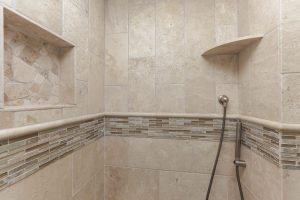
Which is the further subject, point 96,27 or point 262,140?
point 96,27

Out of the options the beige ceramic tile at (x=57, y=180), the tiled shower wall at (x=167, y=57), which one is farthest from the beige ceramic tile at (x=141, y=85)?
Answer: the beige ceramic tile at (x=57, y=180)

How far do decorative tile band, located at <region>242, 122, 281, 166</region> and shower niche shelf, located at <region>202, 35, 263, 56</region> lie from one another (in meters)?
0.51

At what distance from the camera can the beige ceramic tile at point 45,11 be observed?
0.76m

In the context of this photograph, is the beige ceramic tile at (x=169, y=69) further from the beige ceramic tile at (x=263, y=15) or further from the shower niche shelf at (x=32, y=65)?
the shower niche shelf at (x=32, y=65)

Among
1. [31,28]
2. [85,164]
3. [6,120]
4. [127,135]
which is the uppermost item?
[31,28]

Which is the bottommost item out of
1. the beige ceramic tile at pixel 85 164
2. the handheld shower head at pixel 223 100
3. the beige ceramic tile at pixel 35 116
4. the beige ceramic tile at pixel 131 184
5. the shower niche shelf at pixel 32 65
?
the beige ceramic tile at pixel 131 184

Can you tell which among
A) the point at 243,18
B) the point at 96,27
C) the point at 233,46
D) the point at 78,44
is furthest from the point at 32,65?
the point at 243,18

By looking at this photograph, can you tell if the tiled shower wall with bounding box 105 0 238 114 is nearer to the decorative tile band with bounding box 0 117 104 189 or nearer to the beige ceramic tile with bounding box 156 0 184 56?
the beige ceramic tile with bounding box 156 0 184 56

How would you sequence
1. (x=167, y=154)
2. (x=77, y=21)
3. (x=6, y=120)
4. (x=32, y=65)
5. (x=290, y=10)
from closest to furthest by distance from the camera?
(x=6, y=120)
(x=290, y=10)
(x=32, y=65)
(x=77, y=21)
(x=167, y=154)

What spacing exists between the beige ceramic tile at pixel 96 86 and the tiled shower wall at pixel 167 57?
68 millimetres

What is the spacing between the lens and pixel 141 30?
4.87 ft

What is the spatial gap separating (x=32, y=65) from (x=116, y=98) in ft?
2.36

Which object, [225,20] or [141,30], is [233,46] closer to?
[225,20]

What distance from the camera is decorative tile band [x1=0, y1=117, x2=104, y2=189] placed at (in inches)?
26.6
